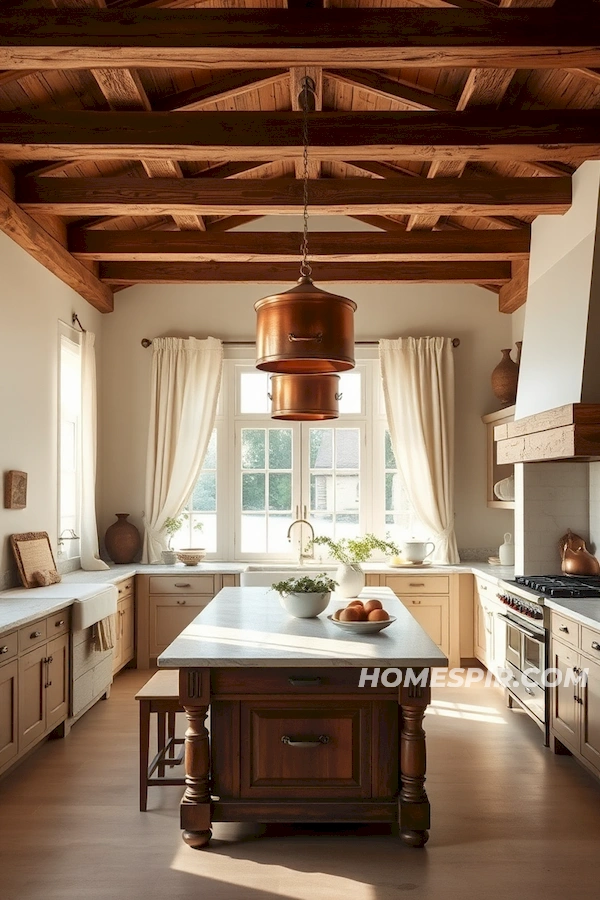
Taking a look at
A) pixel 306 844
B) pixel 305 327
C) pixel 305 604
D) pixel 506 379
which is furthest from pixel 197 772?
pixel 506 379

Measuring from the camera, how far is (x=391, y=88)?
4.88 metres

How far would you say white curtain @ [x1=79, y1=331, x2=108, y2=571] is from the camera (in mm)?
6578

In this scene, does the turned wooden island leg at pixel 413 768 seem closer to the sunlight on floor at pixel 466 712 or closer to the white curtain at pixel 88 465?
the sunlight on floor at pixel 466 712

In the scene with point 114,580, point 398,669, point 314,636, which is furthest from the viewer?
point 114,580

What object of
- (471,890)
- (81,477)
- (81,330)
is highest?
(81,330)

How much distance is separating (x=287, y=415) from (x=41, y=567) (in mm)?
2479

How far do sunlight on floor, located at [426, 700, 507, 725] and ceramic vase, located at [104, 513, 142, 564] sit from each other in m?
2.89

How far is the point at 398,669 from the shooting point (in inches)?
132

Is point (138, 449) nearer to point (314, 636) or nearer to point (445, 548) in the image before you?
point (445, 548)

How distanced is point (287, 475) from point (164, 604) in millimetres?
1593

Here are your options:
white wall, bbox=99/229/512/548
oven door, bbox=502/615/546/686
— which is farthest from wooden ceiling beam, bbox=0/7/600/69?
white wall, bbox=99/229/512/548

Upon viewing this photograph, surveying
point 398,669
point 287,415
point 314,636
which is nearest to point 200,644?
point 314,636

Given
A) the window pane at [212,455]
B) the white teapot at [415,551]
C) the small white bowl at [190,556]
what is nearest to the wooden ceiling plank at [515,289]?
the white teapot at [415,551]

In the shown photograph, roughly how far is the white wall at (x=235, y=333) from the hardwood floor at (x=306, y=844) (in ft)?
10.3
